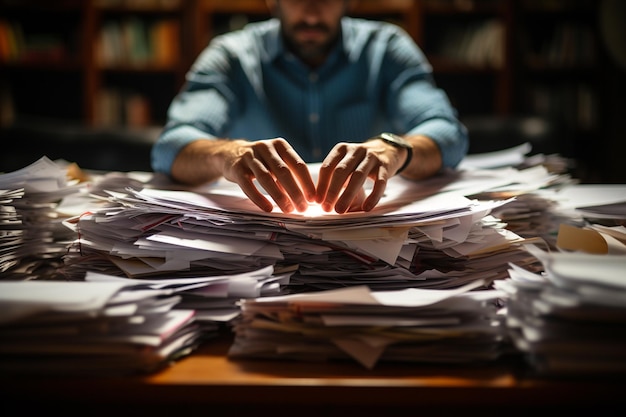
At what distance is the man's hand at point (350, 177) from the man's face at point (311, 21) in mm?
861

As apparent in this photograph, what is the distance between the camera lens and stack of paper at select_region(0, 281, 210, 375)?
1.36ft

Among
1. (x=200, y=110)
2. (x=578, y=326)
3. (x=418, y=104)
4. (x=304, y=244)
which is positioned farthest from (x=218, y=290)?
(x=418, y=104)

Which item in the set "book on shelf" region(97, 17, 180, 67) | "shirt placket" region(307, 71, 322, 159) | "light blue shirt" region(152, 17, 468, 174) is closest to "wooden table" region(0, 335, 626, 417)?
"light blue shirt" region(152, 17, 468, 174)

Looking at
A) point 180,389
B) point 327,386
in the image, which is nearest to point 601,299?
point 327,386

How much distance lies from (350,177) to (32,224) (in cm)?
38

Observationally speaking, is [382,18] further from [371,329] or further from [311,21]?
[371,329]

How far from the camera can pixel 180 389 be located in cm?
39

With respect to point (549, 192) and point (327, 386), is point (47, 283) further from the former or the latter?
point (549, 192)

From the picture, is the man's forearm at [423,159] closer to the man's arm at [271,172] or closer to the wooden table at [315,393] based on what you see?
the man's arm at [271,172]

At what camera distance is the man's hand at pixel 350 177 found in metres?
0.59

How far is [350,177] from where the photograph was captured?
602 mm

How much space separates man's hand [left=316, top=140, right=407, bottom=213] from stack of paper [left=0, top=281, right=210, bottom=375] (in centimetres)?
23

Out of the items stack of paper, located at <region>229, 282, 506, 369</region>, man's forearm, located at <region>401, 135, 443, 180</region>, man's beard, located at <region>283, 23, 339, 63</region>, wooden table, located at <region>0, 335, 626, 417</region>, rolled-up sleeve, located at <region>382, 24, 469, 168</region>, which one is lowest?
wooden table, located at <region>0, 335, 626, 417</region>

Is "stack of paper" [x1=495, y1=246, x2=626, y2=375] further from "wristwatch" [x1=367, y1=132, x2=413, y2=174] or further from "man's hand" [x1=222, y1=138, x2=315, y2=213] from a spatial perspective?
"wristwatch" [x1=367, y1=132, x2=413, y2=174]
